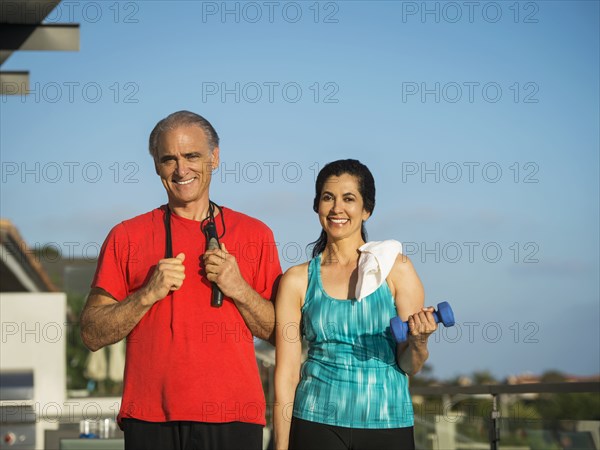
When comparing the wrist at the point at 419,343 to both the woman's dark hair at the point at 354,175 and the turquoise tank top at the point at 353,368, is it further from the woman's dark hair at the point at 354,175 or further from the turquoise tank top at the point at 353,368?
the woman's dark hair at the point at 354,175

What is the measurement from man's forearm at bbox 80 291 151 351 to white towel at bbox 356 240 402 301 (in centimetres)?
70

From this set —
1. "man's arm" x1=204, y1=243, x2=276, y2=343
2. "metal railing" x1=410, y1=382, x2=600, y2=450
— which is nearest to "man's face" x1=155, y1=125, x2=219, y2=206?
"man's arm" x1=204, y1=243, x2=276, y2=343

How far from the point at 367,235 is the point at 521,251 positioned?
6.61 ft

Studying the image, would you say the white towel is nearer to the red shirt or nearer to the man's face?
the red shirt

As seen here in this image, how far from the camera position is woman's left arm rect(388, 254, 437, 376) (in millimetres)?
3096

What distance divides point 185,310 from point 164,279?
16cm

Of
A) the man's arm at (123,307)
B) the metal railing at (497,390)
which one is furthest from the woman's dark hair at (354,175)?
the metal railing at (497,390)

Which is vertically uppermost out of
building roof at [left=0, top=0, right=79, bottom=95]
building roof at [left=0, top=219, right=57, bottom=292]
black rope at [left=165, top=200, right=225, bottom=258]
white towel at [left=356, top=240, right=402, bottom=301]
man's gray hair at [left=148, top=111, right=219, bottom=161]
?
building roof at [left=0, top=219, right=57, bottom=292]

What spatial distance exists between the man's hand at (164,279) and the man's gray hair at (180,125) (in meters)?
0.44

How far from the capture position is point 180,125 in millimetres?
3207

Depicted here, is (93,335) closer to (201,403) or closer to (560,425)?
(201,403)

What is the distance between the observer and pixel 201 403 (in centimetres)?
297

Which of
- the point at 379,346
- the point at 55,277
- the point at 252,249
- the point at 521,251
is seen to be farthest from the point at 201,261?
the point at 55,277

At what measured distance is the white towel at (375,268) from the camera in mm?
3201
